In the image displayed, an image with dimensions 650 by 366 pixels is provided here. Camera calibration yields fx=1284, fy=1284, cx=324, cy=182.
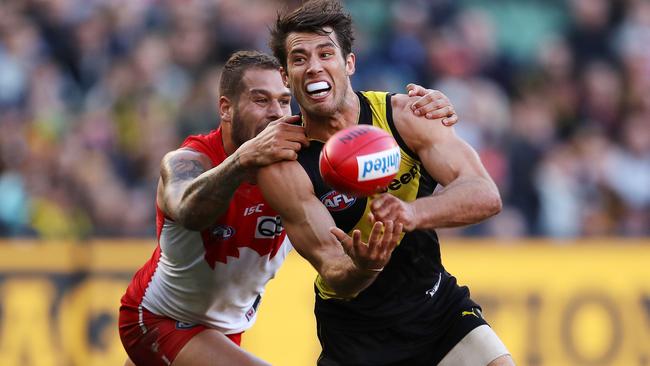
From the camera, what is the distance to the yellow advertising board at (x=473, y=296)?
37.4 feet

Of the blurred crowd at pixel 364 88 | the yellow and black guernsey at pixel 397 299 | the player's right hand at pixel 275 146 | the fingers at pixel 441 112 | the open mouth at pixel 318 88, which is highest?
the open mouth at pixel 318 88

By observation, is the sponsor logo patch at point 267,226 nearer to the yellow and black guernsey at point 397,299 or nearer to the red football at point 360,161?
the yellow and black guernsey at point 397,299

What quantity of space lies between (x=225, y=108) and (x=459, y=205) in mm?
2234

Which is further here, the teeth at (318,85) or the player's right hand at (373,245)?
the teeth at (318,85)

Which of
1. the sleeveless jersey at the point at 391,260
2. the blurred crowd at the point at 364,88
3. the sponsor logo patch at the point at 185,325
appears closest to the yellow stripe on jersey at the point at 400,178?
the sleeveless jersey at the point at 391,260

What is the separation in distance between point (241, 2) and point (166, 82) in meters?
1.39

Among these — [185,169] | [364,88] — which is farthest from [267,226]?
[364,88]

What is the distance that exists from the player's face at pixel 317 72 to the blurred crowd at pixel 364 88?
5.66m

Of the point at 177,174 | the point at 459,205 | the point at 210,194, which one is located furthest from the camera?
the point at 177,174

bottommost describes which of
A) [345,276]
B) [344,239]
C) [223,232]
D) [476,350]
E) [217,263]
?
[476,350]

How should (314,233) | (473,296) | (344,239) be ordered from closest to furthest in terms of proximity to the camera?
1. (344,239)
2. (314,233)
3. (473,296)

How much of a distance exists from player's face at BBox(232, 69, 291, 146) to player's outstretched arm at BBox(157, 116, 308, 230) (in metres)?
0.29

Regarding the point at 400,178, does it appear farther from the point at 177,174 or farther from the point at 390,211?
the point at 177,174

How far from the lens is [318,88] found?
688 cm
